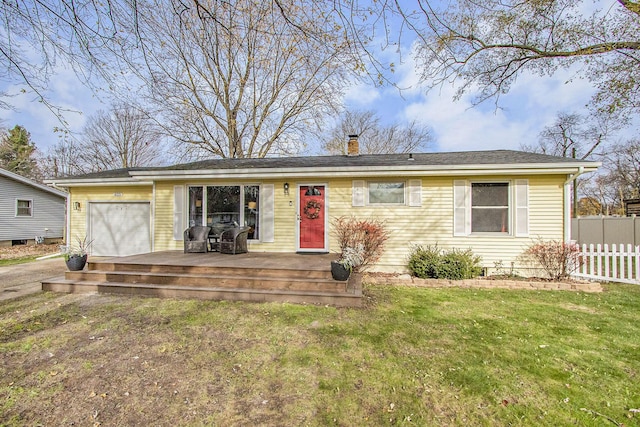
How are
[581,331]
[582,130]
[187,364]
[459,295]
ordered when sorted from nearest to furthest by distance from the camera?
[187,364] < [581,331] < [459,295] < [582,130]

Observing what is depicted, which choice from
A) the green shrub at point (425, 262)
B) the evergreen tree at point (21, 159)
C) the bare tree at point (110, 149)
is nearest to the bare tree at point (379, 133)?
the bare tree at point (110, 149)

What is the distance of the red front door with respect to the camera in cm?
763

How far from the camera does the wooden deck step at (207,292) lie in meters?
4.67

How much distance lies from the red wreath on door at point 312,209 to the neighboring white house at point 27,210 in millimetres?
15697

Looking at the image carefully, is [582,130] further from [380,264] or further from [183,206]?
[183,206]

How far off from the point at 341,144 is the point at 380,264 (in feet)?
57.1

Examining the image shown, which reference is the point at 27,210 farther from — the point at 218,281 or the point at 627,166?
the point at 627,166

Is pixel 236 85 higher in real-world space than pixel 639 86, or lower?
higher

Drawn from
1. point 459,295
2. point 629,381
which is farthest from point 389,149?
point 629,381

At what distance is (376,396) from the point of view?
2355mm

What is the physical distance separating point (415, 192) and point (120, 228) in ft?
30.9

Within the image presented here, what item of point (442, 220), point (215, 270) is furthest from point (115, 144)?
point (442, 220)

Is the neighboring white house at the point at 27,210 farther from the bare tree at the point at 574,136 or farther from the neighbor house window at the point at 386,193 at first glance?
the bare tree at the point at 574,136

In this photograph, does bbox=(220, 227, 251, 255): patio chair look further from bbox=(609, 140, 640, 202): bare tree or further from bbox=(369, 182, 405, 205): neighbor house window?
bbox=(609, 140, 640, 202): bare tree
